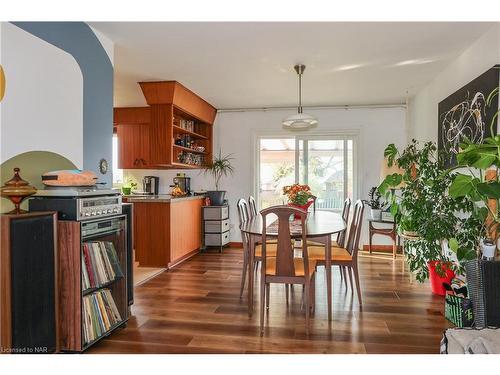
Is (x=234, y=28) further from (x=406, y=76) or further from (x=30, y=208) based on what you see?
(x=406, y=76)

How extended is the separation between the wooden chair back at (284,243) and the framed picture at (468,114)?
159 centimetres

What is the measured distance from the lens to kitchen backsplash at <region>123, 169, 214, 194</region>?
6.56m

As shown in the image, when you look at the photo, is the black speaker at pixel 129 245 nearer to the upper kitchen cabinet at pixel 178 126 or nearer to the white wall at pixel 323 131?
the upper kitchen cabinet at pixel 178 126

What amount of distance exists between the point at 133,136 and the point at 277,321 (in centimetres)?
450

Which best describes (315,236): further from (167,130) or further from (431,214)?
(167,130)

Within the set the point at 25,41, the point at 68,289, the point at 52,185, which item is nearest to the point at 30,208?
the point at 52,185

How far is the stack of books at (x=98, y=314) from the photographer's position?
2.45m

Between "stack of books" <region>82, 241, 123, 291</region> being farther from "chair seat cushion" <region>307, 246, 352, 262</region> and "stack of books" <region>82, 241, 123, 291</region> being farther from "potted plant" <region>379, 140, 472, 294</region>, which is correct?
"potted plant" <region>379, 140, 472, 294</region>

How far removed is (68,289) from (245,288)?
1.98 m

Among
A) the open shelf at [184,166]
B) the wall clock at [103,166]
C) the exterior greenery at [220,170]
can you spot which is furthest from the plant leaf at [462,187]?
the exterior greenery at [220,170]

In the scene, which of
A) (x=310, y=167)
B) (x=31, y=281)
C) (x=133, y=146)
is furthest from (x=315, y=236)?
(x=133, y=146)

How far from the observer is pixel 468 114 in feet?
11.4

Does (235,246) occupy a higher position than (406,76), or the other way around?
(406,76)

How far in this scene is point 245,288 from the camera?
3.96 metres
